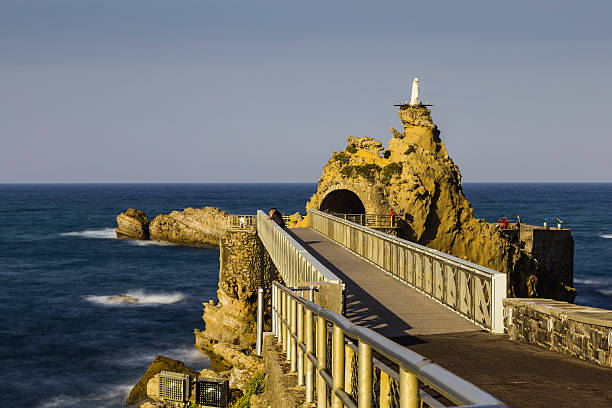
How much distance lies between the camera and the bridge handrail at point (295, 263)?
11.0 m

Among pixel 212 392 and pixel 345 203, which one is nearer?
pixel 212 392

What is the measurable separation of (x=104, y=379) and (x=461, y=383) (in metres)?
29.9

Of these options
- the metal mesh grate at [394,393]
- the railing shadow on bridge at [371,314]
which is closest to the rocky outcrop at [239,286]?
the railing shadow on bridge at [371,314]

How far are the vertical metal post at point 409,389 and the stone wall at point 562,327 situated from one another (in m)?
5.62

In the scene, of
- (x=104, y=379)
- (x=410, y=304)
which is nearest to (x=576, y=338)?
(x=410, y=304)

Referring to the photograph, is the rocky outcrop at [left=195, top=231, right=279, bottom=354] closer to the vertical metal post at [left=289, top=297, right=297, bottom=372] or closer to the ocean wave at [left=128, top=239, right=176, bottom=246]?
the vertical metal post at [left=289, top=297, right=297, bottom=372]

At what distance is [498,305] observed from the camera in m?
10.2

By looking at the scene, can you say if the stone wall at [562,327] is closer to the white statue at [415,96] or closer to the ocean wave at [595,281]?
the white statue at [415,96]

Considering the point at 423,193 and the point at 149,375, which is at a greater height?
the point at 423,193

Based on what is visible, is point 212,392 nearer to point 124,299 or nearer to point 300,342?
point 300,342

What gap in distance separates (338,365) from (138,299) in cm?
4442

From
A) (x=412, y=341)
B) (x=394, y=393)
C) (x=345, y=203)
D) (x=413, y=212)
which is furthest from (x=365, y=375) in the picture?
(x=345, y=203)

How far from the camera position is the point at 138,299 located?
155ft

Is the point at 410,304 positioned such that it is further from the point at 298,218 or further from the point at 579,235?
the point at 579,235
